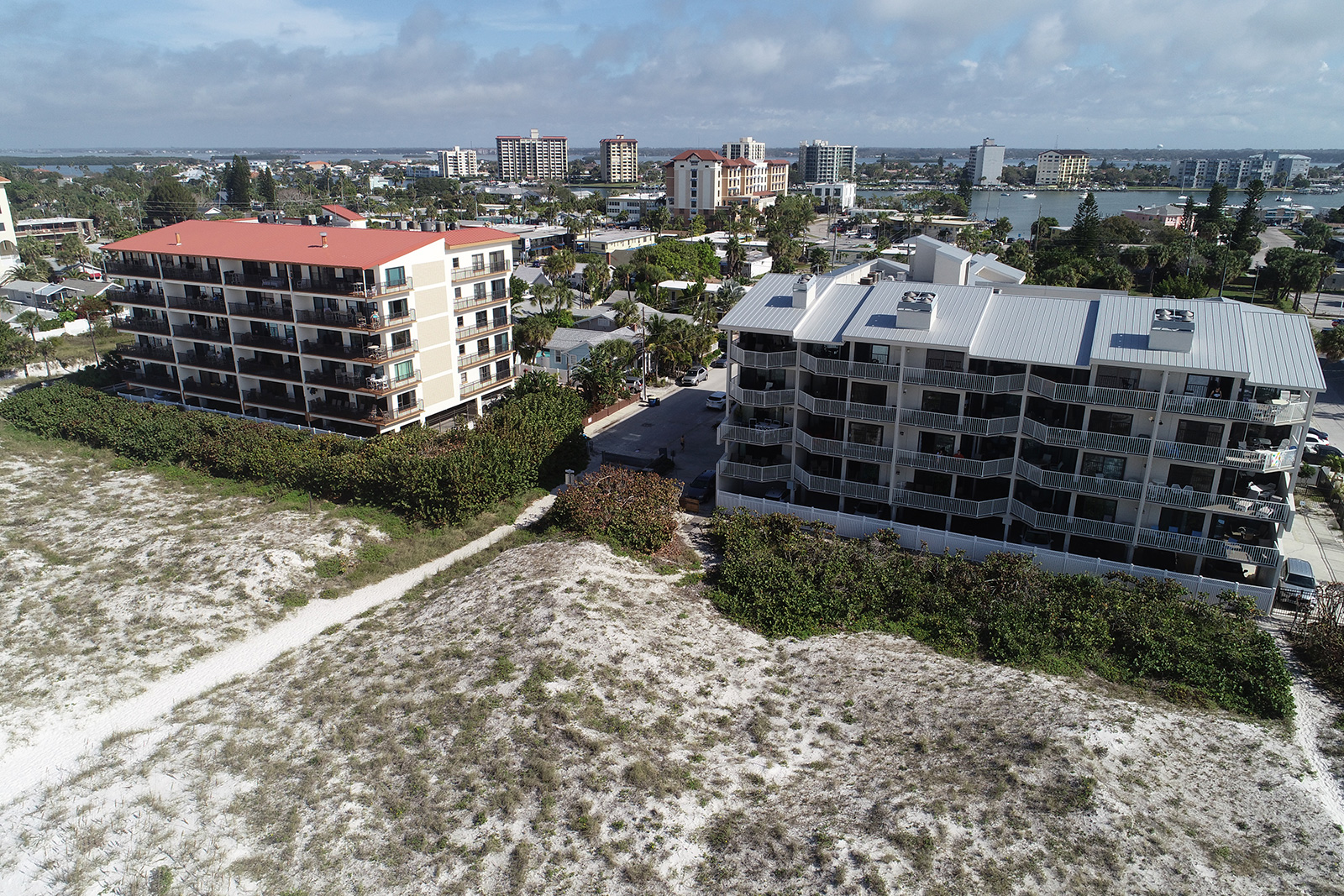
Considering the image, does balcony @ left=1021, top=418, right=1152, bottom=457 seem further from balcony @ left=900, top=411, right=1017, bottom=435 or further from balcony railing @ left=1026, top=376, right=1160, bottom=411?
balcony railing @ left=1026, top=376, right=1160, bottom=411

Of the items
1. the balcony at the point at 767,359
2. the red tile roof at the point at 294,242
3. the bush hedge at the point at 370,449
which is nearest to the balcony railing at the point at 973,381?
the balcony at the point at 767,359

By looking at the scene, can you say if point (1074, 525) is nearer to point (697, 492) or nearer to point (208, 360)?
point (697, 492)

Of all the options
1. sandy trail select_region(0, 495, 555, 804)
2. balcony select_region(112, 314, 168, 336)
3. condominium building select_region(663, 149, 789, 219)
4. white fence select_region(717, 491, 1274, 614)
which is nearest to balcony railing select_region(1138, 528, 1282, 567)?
white fence select_region(717, 491, 1274, 614)

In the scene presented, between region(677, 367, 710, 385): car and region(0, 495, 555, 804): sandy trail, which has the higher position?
region(677, 367, 710, 385): car

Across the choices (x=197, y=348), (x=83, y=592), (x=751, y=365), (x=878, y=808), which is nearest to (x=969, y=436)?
(x=751, y=365)

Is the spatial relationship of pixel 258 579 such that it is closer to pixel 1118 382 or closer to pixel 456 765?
pixel 456 765

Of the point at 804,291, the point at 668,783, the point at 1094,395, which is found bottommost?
the point at 668,783

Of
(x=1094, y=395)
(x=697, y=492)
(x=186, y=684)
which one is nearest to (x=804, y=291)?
(x=697, y=492)
